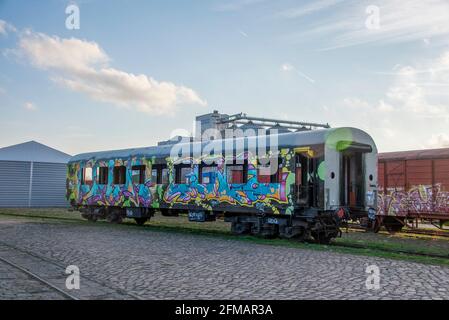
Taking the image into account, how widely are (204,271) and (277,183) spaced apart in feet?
19.3

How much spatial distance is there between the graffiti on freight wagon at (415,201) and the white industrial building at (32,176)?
89.8 ft

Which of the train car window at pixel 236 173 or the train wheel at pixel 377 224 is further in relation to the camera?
the train wheel at pixel 377 224

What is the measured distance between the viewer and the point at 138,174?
20.2 meters

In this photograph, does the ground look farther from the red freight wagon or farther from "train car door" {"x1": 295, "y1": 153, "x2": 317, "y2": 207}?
the red freight wagon

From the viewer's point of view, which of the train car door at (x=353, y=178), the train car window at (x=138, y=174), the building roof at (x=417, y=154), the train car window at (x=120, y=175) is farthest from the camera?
the train car window at (x=120, y=175)

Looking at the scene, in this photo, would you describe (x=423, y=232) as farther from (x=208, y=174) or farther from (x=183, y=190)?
(x=183, y=190)

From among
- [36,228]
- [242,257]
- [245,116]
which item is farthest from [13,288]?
[245,116]

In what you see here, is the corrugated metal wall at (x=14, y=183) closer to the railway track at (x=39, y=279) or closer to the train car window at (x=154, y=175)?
the train car window at (x=154, y=175)

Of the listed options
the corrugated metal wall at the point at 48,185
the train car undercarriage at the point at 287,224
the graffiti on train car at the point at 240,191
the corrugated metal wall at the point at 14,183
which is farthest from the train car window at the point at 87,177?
the corrugated metal wall at the point at 48,185

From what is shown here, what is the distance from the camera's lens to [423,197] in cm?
1708

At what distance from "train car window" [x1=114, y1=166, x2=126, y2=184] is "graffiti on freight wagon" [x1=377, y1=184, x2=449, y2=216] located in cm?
1088

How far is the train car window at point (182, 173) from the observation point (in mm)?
17516
